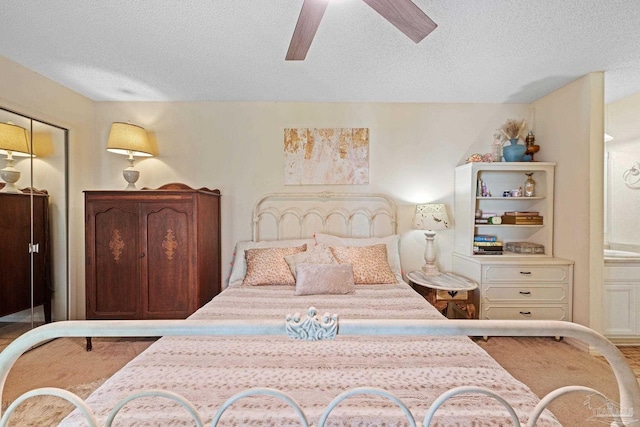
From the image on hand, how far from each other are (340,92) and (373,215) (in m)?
1.32

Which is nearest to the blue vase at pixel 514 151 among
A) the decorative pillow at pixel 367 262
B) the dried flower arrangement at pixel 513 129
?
the dried flower arrangement at pixel 513 129

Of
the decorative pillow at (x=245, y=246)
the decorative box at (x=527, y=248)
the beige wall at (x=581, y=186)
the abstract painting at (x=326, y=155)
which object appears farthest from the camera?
the abstract painting at (x=326, y=155)

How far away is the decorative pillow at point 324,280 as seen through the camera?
243 centimetres

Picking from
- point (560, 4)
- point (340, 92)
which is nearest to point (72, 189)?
point (340, 92)

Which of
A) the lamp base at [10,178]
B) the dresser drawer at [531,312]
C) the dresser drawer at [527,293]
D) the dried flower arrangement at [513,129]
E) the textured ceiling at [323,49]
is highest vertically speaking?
the textured ceiling at [323,49]

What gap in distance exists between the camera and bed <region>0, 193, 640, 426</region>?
809mm

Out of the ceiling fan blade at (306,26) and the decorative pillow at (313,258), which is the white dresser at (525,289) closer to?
the decorative pillow at (313,258)

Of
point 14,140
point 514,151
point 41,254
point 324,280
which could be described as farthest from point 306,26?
point 41,254

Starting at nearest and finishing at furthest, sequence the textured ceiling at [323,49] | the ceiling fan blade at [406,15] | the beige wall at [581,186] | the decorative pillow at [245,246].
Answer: the ceiling fan blade at [406,15] → the textured ceiling at [323,49] → the beige wall at [581,186] → the decorative pillow at [245,246]

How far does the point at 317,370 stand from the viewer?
128 centimetres

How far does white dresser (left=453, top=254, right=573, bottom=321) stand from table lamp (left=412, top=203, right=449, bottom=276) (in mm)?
465

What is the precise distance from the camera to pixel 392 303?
2182 millimetres

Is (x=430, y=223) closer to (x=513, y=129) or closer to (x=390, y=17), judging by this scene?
(x=513, y=129)

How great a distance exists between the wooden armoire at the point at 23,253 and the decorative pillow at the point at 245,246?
67.0 inches
